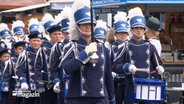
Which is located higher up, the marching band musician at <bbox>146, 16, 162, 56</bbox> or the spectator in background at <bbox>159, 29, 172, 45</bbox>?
the marching band musician at <bbox>146, 16, 162, 56</bbox>

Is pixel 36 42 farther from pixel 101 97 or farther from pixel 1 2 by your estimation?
pixel 1 2

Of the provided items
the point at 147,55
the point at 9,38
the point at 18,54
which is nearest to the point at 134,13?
the point at 147,55

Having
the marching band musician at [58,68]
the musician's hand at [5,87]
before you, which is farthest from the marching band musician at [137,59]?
the musician's hand at [5,87]

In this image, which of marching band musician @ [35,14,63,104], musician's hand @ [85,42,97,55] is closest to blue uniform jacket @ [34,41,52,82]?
marching band musician @ [35,14,63,104]

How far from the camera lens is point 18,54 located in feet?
46.4

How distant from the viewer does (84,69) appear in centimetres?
804

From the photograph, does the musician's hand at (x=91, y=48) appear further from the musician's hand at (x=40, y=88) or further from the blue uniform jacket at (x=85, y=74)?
the musician's hand at (x=40, y=88)

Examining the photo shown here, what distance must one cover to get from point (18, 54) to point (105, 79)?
242 inches

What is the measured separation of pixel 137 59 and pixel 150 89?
2.00 ft

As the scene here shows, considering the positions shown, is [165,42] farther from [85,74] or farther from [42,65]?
[85,74]

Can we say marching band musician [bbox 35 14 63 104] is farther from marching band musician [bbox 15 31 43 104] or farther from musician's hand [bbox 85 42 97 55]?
musician's hand [bbox 85 42 97 55]

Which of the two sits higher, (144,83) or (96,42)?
→ (96,42)

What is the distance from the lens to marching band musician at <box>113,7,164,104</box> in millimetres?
10430

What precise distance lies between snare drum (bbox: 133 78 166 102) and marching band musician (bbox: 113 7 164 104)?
225 mm
